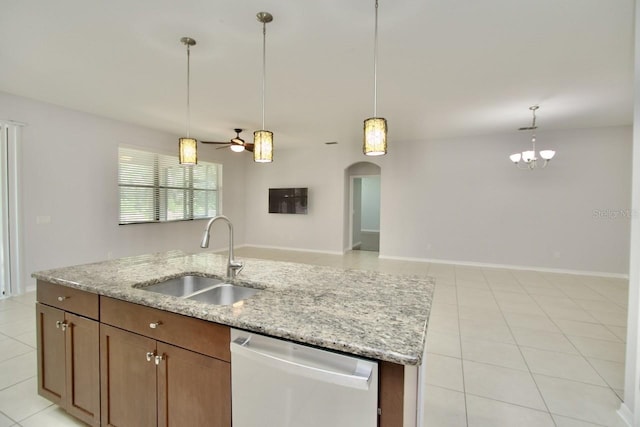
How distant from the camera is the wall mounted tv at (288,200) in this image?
7.31m

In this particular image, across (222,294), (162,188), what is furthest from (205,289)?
(162,188)

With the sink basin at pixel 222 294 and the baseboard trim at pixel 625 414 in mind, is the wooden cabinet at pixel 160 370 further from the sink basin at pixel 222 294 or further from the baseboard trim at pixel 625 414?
the baseboard trim at pixel 625 414

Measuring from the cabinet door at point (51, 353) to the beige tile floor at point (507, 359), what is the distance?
A: 0.19m

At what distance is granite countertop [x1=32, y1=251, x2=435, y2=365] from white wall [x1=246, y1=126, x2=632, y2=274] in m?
4.85

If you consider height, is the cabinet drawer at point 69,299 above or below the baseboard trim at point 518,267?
above

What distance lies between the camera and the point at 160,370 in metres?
1.36

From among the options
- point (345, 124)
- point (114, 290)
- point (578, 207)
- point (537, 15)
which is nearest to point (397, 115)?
point (345, 124)

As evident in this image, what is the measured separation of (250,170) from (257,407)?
23.9ft

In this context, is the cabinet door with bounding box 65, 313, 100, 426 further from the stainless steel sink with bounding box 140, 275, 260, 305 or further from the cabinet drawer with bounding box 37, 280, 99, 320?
the stainless steel sink with bounding box 140, 275, 260, 305

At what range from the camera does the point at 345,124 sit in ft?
16.6

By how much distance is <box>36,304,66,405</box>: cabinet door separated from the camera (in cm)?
171

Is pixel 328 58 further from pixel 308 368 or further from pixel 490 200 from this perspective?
pixel 490 200

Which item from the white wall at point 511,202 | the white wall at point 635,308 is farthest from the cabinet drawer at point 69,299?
the white wall at point 511,202

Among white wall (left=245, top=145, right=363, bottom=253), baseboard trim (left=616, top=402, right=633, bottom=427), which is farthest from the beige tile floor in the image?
white wall (left=245, top=145, right=363, bottom=253)
